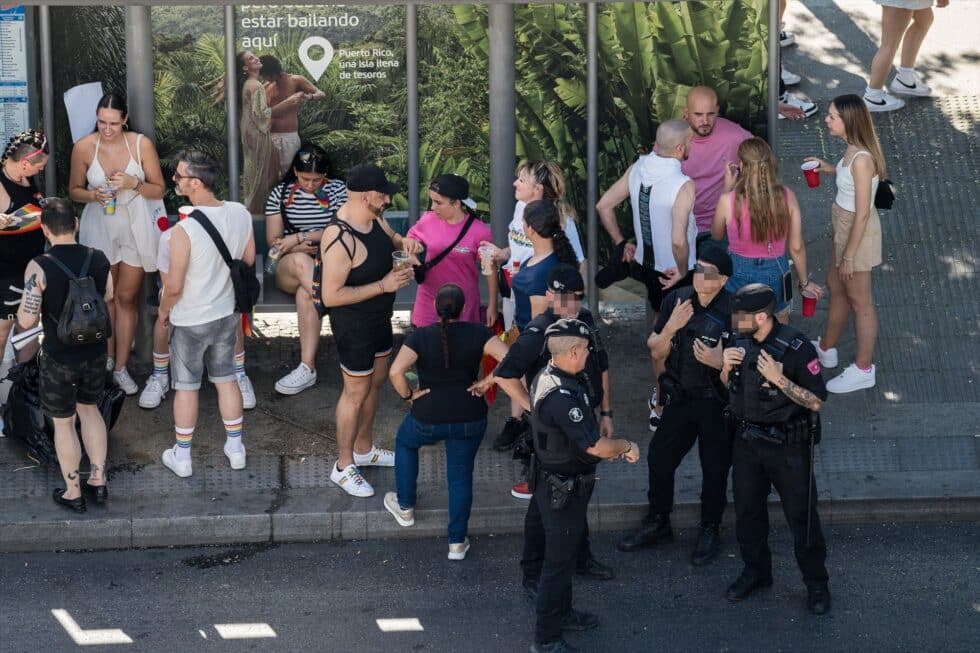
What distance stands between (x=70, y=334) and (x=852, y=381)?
4759mm

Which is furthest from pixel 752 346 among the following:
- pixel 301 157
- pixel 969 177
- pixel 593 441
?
pixel 969 177

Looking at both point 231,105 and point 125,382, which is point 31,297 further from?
point 231,105

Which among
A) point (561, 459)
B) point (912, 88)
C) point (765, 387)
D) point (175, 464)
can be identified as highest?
point (912, 88)

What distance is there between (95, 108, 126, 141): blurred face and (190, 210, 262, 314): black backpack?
1.23 m

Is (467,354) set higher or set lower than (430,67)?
lower

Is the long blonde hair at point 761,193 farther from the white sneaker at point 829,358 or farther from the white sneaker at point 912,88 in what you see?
the white sneaker at point 912,88

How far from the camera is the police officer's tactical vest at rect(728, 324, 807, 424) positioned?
23.3ft

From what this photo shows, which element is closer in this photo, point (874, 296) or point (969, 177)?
point (874, 296)

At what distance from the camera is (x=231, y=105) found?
33.9 feet

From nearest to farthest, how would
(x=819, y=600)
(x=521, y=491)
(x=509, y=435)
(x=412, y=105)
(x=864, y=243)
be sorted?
(x=819, y=600) < (x=521, y=491) < (x=509, y=435) < (x=864, y=243) < (x=412, y=105)

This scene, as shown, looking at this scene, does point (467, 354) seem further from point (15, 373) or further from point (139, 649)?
point (15, 373)

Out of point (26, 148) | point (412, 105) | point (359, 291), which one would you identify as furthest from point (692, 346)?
point (26, 148)

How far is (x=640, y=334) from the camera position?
427 inches

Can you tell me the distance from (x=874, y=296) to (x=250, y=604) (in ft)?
16.8
